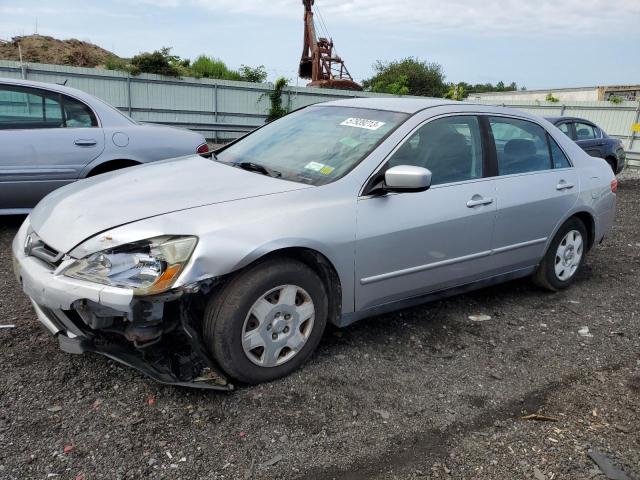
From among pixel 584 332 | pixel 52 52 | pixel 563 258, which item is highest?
pixel 52 52

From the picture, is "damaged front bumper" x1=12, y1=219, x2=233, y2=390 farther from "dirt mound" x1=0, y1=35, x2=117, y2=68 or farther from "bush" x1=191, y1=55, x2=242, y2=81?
"dirt mound" x1=0, y1=35, x2=117, y2=68

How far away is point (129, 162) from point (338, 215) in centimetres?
337

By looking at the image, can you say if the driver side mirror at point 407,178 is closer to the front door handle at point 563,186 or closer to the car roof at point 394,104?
the car roof at point 394,104

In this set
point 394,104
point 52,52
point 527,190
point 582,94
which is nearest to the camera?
point 394,104

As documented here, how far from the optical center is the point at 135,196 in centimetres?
302

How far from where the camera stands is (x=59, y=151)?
17.4ft

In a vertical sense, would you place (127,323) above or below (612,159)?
above

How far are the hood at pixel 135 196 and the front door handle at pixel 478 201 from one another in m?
1.24

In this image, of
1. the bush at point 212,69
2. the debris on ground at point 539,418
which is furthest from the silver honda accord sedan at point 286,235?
the bush at point 212,69

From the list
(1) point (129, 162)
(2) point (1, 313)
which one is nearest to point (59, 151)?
(1) point (129, 162)

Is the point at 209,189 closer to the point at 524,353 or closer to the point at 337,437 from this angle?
the point at 337,437

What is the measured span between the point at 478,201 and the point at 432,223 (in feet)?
Result: 1.61

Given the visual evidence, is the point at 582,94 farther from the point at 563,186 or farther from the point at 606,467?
the point at 606,467

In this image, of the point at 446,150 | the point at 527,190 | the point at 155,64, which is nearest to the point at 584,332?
the point at 527,190
